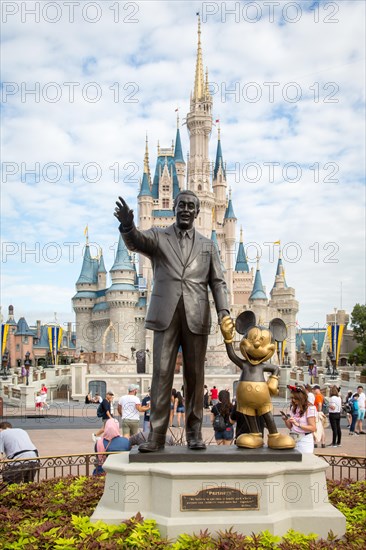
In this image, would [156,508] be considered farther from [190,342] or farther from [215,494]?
[190,342]

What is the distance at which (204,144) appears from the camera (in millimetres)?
84062

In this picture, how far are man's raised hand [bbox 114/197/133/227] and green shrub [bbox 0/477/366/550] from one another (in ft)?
8.61

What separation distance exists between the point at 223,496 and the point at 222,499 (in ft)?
0.09

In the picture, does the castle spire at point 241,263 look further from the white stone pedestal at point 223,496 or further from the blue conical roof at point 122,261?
the white stone pedestal at point 223,496

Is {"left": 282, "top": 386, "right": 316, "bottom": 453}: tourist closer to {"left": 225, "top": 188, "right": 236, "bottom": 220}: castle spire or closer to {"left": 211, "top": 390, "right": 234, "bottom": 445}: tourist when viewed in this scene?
{"left": 211, "top": 390, "right": 234, "bottom": 445}: tourist

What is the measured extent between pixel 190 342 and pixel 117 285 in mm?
59964

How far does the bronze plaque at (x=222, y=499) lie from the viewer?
4930 mm

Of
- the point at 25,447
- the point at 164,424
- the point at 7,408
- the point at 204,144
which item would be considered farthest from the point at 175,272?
the point at 204,144

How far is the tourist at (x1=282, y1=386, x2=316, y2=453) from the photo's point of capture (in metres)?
7.39

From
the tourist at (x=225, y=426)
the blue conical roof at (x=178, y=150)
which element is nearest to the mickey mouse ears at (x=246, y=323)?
the tourist at (x=225, y=426)

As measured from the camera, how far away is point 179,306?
5.69m

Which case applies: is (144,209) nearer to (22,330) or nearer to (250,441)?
(22,330)

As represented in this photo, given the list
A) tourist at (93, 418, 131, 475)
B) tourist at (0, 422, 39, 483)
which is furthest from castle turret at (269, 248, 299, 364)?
tourist at (0, 422, 39, 483)

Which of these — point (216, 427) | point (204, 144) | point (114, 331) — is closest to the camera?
point (216, 427)
